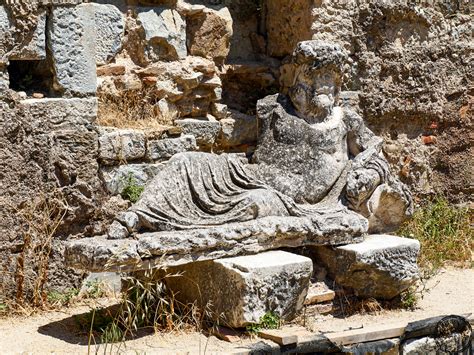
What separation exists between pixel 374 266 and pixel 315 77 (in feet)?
4.75

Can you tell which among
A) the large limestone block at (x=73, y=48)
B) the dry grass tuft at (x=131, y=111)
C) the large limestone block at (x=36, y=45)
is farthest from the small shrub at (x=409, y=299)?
the large limestone block at (x=36, y=45)

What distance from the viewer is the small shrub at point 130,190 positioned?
6.95 m

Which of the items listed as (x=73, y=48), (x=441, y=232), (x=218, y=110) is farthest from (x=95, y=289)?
(x=441, y=232)

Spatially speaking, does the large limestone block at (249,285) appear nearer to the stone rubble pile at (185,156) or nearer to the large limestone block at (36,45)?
the stone rubble pile at (185,156)

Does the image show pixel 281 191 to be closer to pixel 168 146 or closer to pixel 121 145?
pixel 168 146

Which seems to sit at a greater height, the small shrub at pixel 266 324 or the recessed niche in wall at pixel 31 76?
the recessed niche in wall at pixel 31 76

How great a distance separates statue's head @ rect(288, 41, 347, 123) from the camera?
6.81 m

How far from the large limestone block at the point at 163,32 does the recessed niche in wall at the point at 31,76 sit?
937mm

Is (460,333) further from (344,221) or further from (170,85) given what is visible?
(170,85)

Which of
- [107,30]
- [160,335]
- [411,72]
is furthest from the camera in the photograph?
[411,72]

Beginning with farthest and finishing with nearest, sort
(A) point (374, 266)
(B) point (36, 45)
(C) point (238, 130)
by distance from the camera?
(C) point (238, 130)
(B) point (36, 45)
(A) point (374, 266)

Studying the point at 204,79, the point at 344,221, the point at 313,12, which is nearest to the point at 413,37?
the point at 313,12

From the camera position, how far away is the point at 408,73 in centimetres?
823

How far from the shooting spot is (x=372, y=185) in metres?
6.72
